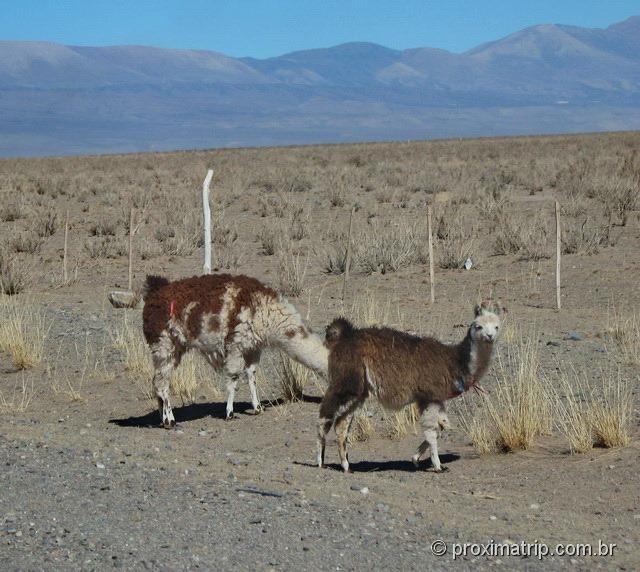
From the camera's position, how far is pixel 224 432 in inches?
412

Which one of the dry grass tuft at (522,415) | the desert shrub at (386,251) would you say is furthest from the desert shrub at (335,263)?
the dry grass tuft at (522,415)

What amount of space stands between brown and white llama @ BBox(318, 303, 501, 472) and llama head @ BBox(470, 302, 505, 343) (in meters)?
0.02

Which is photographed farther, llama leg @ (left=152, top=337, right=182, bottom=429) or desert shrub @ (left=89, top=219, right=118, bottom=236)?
desert shrub @ (left=89, top=219, right=118, bottom=236)

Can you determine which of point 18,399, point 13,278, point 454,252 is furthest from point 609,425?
point 13,278

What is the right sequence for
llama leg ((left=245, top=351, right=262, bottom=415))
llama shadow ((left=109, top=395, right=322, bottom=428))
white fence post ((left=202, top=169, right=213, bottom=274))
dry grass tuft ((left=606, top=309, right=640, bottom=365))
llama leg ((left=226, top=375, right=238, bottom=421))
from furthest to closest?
white fence post ((left=202, top=169, right=213, bottom=274)), dry grass tuft ((left=606, top=309, right=640, bottom=365)), llama shadow ((left=109, top=395, right=322, bottom=428)), llama leg ((left=245, top=351, right=262, bottom=415)), llama leg ((left=226, top=375, right=238, bottom=421))

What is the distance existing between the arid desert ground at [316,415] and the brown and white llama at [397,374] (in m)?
0.40

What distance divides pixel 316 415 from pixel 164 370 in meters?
1.51

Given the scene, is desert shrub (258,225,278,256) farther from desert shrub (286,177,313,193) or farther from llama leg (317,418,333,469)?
llama leg (317,418,333,469)

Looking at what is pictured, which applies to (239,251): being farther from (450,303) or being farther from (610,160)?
(610,160)

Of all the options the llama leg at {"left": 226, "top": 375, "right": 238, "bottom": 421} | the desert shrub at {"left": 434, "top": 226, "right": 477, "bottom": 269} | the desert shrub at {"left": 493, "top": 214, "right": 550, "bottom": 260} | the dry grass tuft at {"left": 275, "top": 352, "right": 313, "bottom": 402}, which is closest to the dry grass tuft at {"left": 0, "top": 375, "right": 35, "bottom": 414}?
the llama leg at {"left": 226, "top": 375, "right": 238, "bottom": 421}

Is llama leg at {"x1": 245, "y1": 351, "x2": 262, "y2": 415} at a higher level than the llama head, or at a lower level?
lower

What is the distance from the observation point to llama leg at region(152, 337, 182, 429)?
1053 centimetres

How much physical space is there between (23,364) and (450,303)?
707 centimetres

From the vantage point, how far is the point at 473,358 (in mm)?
8539
